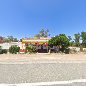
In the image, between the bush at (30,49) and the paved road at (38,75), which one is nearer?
the paved road at (38,75)

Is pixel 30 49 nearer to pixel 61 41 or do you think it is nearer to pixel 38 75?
pixel 61 41

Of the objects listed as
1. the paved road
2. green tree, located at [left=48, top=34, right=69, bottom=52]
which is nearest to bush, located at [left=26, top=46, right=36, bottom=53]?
green tree, located at [left=48, top=34, right=69, bottom=52]

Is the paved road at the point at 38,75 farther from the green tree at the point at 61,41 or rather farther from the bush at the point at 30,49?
the bush at the point at 30,49

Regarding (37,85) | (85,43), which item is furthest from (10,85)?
(85,43)

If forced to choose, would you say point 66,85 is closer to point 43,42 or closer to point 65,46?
point 65,46

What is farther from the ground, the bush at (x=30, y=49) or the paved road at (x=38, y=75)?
the bush at (x=30, y=49)

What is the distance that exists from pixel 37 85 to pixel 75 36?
7595 centimetres

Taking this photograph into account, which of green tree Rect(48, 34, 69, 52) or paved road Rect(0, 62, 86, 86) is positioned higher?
green tree Rect(48, 34, 69, 52)

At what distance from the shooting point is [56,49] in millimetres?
40875

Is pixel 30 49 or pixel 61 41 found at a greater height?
pixel 61 41

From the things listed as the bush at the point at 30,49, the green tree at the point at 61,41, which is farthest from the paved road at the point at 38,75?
the bush at the point at 30,49

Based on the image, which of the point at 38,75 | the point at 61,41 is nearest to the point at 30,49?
the point at 61,41

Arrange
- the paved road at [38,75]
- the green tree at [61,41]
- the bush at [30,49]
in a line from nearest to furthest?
the paved road at [38,75] < the green tree at [61,41] < the bush at [30,49]

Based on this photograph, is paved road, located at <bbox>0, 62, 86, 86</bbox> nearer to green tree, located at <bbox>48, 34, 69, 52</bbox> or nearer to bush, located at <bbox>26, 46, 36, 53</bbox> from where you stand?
green tree, located at <bbox>48, 34, 69, 52</bbox>
